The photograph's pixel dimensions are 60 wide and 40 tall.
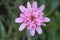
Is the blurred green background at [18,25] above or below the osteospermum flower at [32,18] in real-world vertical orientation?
below

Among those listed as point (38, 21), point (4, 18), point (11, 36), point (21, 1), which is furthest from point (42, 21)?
point (4, 18)

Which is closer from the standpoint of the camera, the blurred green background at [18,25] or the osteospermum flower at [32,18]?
the osteospermum flower at [32,18]

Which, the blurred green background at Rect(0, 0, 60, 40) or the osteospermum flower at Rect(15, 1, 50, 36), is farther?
the blurred green background at Rect(0, 0, 60, 40)

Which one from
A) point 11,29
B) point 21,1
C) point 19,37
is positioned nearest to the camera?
point 21,1

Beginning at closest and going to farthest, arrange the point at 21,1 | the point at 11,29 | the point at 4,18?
the point at 21,1
the point at 11,29
the point at 4,18

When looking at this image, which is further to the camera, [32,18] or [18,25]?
[18,25]

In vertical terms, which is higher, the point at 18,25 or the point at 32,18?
the point at 32,18

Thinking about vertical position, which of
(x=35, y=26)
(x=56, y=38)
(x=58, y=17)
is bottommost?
(x=56, y=38)

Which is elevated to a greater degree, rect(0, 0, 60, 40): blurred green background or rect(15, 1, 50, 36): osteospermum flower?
rect(15, 1, 50, 36): osteospermum flower

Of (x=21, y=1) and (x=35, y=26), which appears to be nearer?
(x=35, y=26)

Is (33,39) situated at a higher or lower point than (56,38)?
higher

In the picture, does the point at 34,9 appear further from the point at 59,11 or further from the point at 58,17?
the point at 59,11
